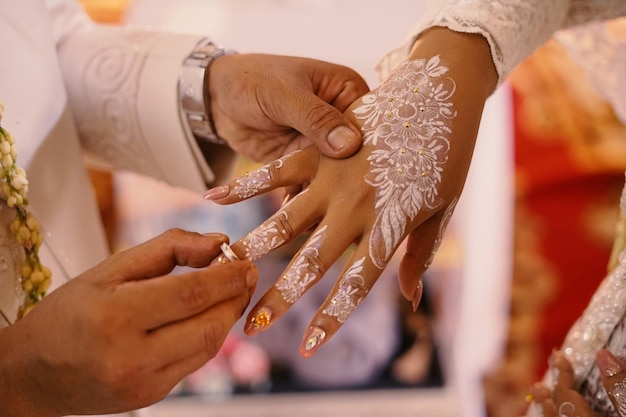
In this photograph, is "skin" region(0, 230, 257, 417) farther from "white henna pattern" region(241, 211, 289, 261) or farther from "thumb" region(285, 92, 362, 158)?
"thumb" region(285, 92, 362, 158)

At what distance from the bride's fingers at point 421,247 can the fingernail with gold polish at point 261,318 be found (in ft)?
0.81

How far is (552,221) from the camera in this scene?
1.92 meters

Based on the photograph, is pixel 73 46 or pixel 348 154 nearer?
pixel 348 154

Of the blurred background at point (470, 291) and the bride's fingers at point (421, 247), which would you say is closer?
the bride's fingers at point (421, 247)

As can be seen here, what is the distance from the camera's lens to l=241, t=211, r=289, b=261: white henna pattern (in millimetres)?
731

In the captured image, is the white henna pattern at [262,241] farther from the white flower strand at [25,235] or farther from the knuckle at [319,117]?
the white flower strand at [25,235]

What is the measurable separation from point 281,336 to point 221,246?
4.14 feet

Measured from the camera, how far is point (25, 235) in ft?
2.77

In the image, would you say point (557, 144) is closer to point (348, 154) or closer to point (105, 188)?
point (348, 154)

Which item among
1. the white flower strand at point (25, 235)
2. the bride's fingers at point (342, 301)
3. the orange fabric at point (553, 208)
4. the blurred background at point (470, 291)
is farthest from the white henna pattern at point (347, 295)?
the orange fabric at point (553, 208)

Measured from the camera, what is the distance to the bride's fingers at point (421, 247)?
814mm

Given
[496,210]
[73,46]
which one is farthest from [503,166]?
[73,46]

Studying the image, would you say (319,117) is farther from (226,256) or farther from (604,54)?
(604,54)

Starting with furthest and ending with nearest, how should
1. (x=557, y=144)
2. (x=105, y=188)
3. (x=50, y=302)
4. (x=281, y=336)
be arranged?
(x=105, y=188)
(x=557, y=144)
(x=281, y=336)
(x=50, y=302)
